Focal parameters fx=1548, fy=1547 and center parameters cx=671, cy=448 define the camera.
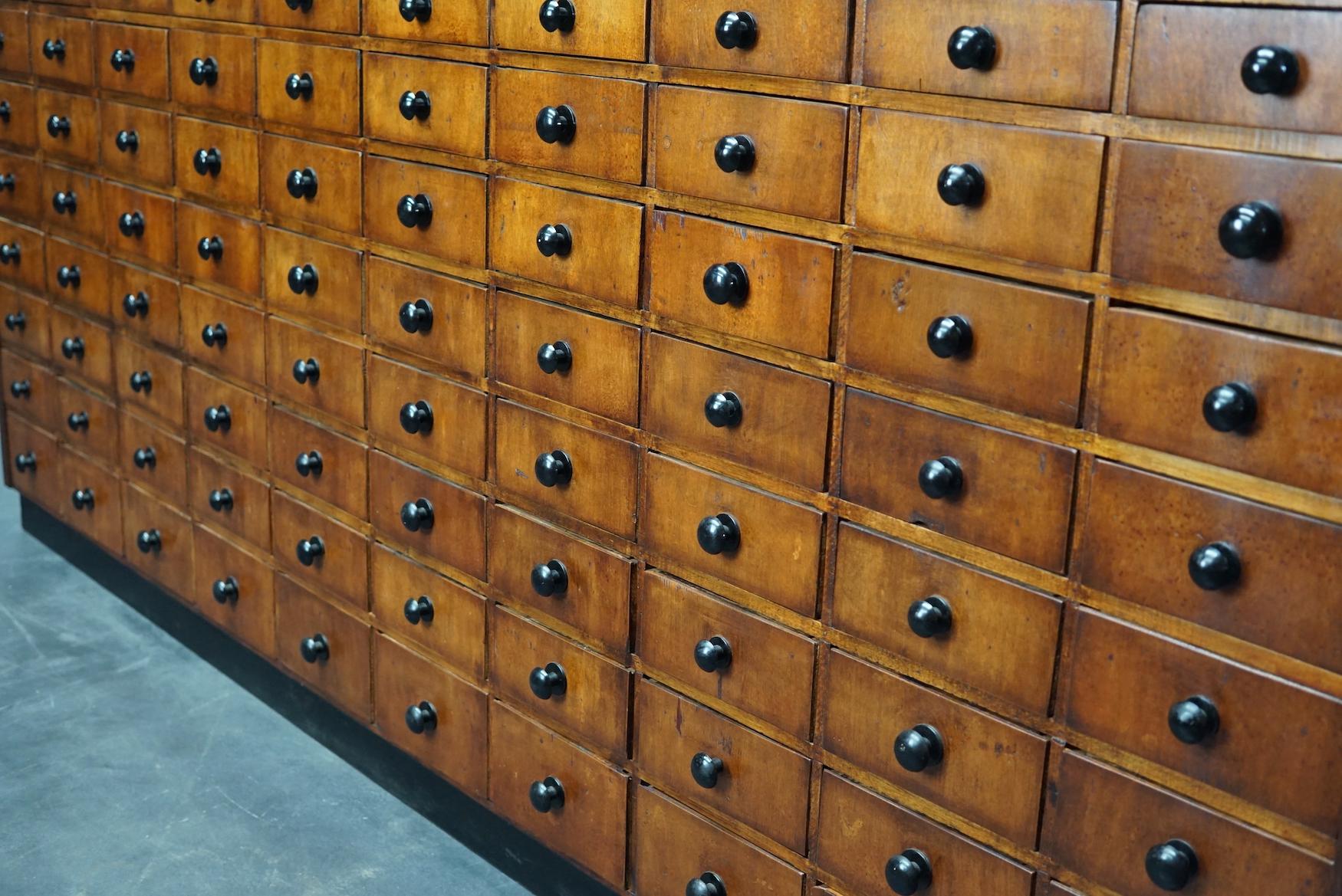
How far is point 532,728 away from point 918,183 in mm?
1315

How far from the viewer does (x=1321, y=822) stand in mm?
1708

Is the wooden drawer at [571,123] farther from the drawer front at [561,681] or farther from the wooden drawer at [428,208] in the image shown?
the drawer front at [561,681]

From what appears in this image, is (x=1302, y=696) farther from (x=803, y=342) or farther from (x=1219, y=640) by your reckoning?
(x=803, y=342)

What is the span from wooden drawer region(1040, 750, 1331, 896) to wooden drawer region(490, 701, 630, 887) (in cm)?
88

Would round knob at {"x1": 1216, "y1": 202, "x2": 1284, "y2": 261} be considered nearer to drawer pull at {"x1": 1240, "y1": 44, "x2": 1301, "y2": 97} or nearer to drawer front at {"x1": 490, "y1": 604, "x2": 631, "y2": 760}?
drawer pull at {"x1": 1240, "y1": 44, "x2": 1301, "y2": 97}

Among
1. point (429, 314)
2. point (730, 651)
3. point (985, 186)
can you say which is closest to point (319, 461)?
point (429, 314)

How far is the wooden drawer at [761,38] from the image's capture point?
202 cm

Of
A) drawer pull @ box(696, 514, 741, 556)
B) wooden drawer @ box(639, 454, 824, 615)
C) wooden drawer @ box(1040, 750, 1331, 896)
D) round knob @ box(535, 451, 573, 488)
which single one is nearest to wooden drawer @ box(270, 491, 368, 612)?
round knob @ box(535, 451, 573, 488)

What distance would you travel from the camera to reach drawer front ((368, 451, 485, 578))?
2830 millimetres

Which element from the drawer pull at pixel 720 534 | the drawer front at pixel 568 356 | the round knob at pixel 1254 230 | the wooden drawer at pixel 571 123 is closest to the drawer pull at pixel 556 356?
the drawer front at pixel 568 356

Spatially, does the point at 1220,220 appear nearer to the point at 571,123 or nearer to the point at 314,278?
the point at 571,123

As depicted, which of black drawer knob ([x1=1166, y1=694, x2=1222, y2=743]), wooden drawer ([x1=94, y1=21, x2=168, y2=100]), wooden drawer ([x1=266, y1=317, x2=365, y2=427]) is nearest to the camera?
black drawer knob ([x1=1166, y1=694, x2=1222, y2=743])

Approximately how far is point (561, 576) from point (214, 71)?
54.8 inches

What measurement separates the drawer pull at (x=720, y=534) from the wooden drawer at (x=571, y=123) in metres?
0.52
